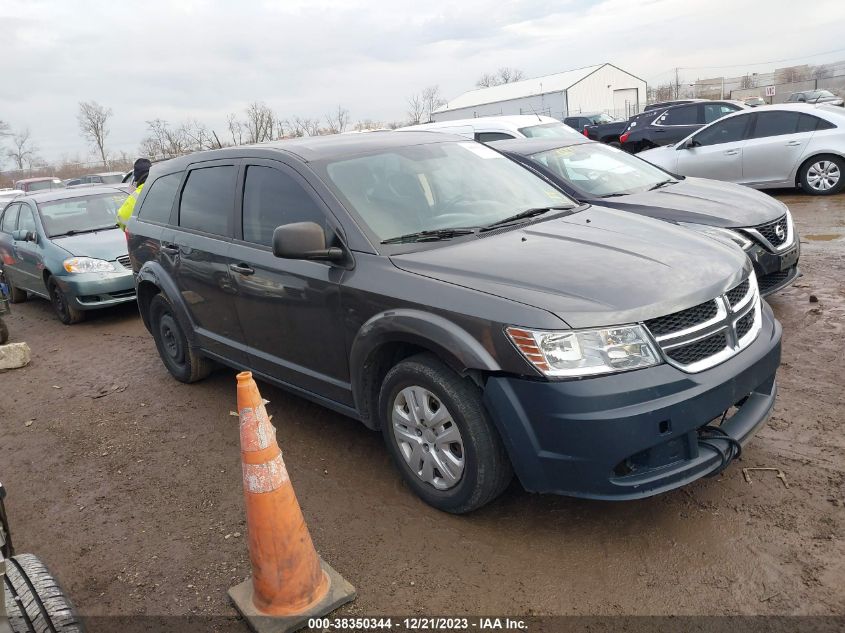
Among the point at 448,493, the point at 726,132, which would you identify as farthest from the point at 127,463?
the point at 726,132

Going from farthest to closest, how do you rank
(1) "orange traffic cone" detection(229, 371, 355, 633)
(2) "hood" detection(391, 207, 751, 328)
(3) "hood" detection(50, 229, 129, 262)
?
1. (3) "hood" detection(50, 229, 129, 262)
2. (2) "hood" detection(391, 207, 751, 328)
3. (1) "orange traffic cone" detection(229, 371, 355, 633)

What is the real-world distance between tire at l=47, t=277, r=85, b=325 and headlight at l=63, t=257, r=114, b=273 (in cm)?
40

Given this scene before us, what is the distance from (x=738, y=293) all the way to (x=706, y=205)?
110 inches

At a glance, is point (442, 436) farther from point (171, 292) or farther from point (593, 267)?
point (171, 292)

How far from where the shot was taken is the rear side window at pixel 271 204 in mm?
3860

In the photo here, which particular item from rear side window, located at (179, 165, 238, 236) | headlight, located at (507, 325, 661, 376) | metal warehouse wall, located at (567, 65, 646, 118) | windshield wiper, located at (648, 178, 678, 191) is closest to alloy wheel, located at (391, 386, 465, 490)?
headlight, located at (507, 325, 661, 376)

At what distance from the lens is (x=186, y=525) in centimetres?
361

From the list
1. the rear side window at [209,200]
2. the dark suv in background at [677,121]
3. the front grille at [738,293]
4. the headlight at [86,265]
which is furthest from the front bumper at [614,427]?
the dark suv in background at [677,121]

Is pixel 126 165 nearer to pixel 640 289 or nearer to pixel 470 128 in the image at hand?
pixel 470 128

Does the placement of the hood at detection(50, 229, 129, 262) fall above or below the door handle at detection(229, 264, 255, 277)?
below

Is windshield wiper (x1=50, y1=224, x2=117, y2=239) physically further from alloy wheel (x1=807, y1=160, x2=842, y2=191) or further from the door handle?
alloy wheel (x1=807, y1=160, x2=842, y2=191)

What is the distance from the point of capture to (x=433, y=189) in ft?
13.1

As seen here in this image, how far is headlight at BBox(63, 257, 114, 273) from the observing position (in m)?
8.19

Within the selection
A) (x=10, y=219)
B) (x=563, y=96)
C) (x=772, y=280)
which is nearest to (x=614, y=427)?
(x=772, y=280)
